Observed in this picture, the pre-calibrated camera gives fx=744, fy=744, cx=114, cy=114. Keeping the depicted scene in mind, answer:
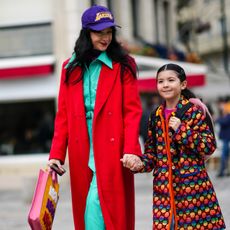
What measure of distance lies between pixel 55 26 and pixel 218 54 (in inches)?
1868

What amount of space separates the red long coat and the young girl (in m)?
0.22

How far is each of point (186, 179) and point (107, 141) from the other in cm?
66

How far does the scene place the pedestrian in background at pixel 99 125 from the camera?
5461 mm

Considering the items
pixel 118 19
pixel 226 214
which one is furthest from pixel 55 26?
pixel 226 214

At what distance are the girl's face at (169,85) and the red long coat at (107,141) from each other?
10.4 inches

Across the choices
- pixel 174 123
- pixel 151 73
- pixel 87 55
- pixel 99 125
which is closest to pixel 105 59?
pixel 87 55

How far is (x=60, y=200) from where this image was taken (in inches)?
501

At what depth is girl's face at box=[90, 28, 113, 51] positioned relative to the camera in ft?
18.3

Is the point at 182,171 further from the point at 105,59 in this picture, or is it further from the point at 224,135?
the point at 224,135

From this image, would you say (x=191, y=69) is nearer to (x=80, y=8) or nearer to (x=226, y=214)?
(x=80, y=8)

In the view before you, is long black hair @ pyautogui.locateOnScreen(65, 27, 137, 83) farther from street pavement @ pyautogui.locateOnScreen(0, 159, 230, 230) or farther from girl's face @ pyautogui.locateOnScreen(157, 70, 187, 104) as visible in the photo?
street pavement @ pyautogui.locateOnScreen(0, 159, 230, 230)

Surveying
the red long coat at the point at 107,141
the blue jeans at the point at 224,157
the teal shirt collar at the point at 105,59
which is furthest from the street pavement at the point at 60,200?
the teal shirt collar at the point at 105,59

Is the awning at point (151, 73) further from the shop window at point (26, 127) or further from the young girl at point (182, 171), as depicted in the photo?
the young girl at point (182, 171)

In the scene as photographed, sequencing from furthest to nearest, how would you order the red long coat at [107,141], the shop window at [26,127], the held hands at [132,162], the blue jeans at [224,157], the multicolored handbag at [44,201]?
the shop window at [26,127]
the blue jeans at [224,157]
the red long coat at [107,141]
the held hands at [132,162]
the multicolored handbag at [44,201]
